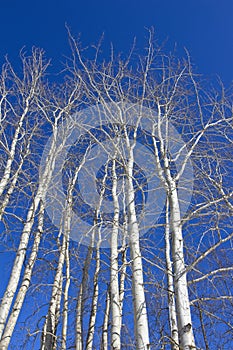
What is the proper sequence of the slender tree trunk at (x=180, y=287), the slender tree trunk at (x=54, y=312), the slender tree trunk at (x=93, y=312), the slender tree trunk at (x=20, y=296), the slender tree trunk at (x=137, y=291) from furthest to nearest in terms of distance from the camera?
the slender tree trunk at (x=93, y=312)
the slender tree trunk at (x=54, y=312)
the slender tree trunk at (x=20, y=296)
the slender tree trunk at (x=137, y=291)
the slender tree trunk at (x=180, y=287)

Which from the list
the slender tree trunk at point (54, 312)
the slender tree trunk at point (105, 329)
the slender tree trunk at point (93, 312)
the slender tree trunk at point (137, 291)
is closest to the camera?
the slender tree trunk at point (137, 291)

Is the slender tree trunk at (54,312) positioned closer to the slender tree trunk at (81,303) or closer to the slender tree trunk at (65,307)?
the slender tree trunk at (65,307)

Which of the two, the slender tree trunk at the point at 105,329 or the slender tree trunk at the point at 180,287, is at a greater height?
the slender tree trunk at the point at 105,329

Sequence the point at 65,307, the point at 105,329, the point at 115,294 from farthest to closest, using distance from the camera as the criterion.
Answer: the point at 105,329 → the point at 65,307 → the point at 115,294

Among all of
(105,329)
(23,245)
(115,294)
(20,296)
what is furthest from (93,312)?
(23,245)

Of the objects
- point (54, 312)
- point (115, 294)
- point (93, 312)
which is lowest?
point (115, 294)

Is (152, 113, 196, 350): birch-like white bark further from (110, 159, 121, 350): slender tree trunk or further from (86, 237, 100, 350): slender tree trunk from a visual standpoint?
(86, 237, 100, 350): slender tree trunk

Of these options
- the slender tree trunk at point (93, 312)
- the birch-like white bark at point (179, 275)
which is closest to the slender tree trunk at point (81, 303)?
the slender tree trunk at point (93, 312)

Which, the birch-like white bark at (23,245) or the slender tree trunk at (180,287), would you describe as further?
the birch-like white bark at (23,245)

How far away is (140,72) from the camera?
6715mm

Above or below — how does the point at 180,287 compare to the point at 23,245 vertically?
below

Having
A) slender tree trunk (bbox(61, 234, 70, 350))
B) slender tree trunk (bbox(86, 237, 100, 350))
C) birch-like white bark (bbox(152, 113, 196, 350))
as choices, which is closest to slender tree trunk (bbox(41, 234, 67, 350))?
slender tree trunk (bbox(61, 234, 70, 350))

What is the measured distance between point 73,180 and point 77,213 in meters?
0.83

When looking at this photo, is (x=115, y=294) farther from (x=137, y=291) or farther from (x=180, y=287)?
(x=180, y=287)
